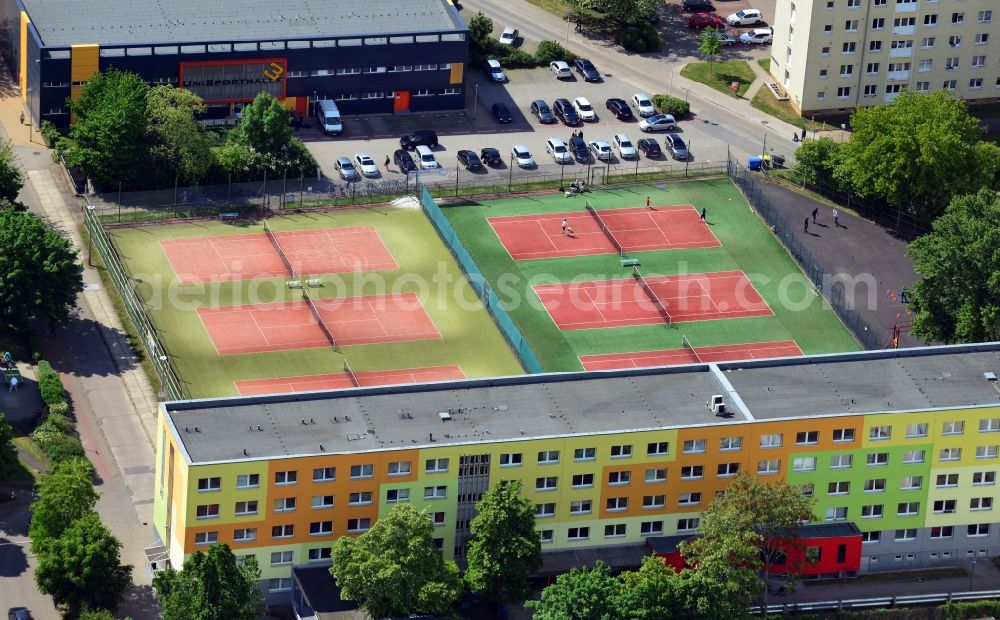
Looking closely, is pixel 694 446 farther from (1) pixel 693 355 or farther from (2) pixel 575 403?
(1) pixel 693 355

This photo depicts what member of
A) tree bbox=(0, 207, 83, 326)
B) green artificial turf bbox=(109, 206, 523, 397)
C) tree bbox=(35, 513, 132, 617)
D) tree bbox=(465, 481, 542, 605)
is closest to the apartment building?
tree bbox=(465, 481, 542, 605)

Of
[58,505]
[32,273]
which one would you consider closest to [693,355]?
[32,273]

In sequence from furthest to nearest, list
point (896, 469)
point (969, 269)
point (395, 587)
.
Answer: point (969, 269) → point (896, 469) → point (395, 587)

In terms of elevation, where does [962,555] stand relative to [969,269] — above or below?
below

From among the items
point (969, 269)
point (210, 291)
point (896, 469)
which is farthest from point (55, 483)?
point (969, 269)

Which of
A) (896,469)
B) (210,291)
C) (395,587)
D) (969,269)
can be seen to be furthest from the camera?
(210,291)

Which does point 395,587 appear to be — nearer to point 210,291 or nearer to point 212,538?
point 212,538

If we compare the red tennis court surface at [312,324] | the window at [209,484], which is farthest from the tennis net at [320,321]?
the window at [209,484]
